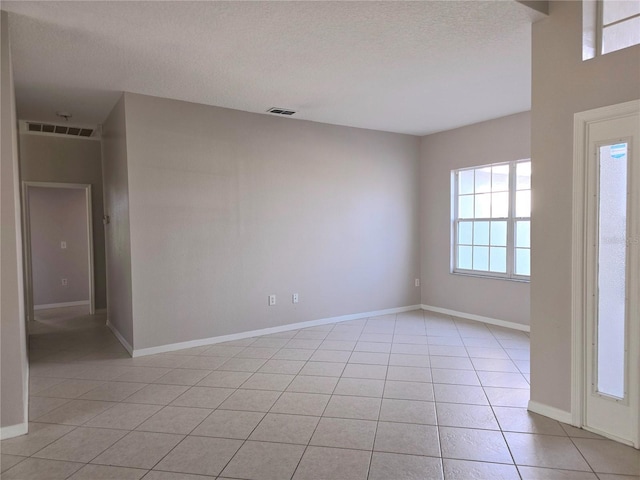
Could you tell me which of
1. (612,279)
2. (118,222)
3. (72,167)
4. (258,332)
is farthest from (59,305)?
(612,279)

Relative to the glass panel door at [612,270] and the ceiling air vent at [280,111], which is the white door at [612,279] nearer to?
the glass panel door at [612,270]

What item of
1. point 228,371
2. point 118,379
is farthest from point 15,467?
point 228,371

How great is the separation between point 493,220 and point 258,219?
3138 millimetres

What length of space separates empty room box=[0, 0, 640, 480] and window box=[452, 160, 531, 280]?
34 mm

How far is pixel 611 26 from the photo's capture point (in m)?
2.50

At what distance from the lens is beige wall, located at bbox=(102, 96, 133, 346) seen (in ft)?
13.5

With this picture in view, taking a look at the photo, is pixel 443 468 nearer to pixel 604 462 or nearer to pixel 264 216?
pixel 604 462

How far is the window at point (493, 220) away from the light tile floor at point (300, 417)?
3.72 feet

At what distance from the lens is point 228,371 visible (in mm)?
3627

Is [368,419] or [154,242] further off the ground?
[154,242]

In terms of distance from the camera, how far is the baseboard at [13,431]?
248 cm

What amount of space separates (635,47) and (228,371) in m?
3.77

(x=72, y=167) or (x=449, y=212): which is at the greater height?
(x=72, y=167)

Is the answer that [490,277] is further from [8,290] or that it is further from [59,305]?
[59,305]
